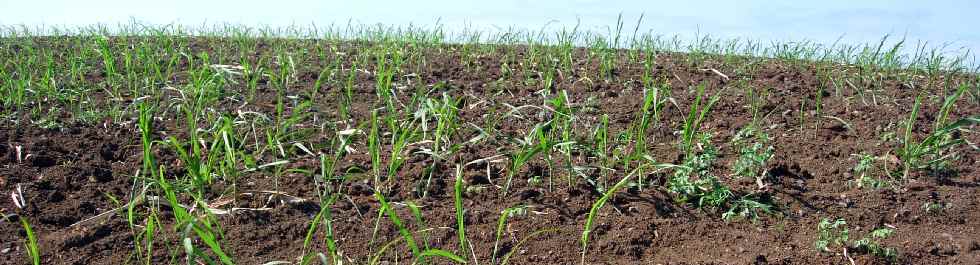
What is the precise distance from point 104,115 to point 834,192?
3.60 metres

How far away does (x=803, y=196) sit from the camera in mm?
2842

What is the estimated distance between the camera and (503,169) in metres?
3.11

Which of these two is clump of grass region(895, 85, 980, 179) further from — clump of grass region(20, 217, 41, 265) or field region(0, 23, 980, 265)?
clump of grass region(20, 217, 41, 265)

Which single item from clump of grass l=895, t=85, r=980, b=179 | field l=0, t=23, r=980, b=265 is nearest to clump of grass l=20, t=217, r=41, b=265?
field l=0, t=23, r=980, b=265

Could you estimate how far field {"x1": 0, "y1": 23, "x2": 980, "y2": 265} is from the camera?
2.44 m

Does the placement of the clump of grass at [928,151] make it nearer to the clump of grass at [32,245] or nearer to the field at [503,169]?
the field at [503,169]

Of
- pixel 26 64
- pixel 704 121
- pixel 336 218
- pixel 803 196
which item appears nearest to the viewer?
pixel 336 218

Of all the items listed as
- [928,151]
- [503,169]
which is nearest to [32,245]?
[503,169]

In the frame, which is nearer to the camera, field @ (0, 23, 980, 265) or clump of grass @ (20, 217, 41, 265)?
clump of grass @ (20, 217, 41, 265)

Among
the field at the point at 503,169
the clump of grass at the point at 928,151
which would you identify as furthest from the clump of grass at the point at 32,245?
the clump of grass at the point at 928,151

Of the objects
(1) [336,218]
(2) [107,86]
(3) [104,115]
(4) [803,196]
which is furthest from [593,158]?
(2) [107,86]

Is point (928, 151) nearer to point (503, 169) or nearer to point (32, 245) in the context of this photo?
point (503, 169)

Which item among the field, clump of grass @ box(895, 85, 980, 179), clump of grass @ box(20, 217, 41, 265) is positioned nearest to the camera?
clump of grass @ box(20, 217, 41, 265)

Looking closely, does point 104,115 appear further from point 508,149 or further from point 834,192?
point 834,192
